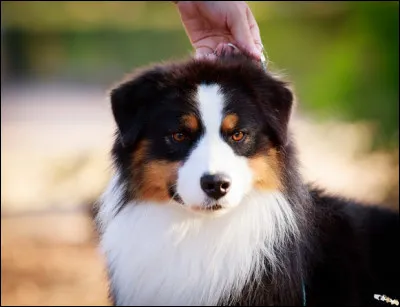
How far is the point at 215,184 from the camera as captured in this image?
3.19 metres

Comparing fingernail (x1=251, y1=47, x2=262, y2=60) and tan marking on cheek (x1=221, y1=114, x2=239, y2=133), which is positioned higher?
fingernail (x1=251, y1=47, x2=262, y2=60)

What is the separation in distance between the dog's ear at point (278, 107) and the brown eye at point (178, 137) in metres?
0.44

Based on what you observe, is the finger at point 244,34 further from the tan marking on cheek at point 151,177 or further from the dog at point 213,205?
the tan marking on cheek at point 151,177

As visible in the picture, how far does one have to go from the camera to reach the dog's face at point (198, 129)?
3.35 meters

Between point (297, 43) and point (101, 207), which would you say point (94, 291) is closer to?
point (101, 207)

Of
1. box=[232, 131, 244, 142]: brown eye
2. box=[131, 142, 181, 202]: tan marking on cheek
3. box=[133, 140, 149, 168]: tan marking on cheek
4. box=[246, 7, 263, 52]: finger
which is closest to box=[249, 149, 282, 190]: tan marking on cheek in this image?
box=[232, 131, 244, 142]: brown eye

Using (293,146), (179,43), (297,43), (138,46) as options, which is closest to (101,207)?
(293,146)

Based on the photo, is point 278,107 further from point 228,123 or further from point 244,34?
point 244,34

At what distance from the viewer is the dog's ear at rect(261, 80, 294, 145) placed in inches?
140

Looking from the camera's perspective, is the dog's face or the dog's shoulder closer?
the dog's face

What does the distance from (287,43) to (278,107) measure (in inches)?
251

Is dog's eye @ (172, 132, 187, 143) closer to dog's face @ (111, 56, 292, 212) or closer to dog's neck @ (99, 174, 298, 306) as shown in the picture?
dog's face @ (111, 56, 292, 212)

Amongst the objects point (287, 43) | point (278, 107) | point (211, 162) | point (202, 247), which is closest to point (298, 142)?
point (278, 107)

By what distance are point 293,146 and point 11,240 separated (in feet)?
16.1
